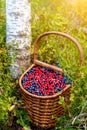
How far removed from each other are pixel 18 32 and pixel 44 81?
0.50 m

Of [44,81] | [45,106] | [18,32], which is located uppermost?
[18,32]

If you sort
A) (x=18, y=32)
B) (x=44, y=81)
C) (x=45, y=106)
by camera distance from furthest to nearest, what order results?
(x=18, y=32) < (x=44, y=81) < (x=45, y=106)

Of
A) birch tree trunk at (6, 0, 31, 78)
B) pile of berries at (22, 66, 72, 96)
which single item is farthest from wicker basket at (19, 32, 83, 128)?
birch tree trunk at (6, 0, 31, 78)

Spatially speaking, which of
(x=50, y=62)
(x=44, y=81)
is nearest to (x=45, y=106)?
(x=44, y=81)

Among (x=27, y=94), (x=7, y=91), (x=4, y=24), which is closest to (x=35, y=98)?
(x=27, y=94)

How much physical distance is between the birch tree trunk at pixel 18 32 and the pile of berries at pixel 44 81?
19cm

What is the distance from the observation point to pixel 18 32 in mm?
3012

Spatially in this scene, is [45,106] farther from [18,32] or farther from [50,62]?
[18,32]

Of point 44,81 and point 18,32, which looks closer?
point 44,81

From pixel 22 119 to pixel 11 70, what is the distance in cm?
46

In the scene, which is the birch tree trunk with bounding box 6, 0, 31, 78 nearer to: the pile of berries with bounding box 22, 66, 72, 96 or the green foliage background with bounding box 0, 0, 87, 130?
the green foliage background with bounding box 0, 0, 87, 130

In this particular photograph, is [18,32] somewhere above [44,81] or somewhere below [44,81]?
above

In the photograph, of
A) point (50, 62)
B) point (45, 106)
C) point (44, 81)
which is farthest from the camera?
point (50, 62)

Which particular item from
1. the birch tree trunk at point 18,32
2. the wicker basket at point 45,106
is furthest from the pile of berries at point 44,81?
the birch tree trunk at point 18,32
